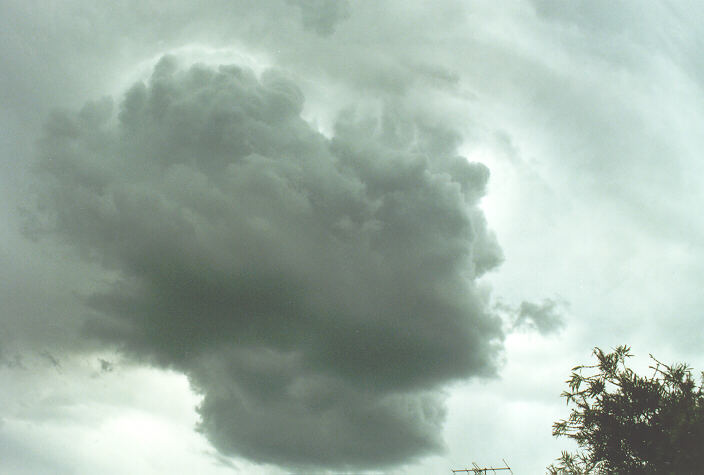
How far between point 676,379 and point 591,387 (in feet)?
14.2

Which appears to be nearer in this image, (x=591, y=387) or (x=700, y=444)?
(x=700, y=444)

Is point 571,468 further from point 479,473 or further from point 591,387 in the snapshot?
point 479,473

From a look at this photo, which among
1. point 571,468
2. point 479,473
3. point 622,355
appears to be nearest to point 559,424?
point 571,468

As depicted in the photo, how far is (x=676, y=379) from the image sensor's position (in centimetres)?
2945

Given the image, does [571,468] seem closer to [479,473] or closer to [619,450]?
[619,450]

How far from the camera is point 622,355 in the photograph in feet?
101

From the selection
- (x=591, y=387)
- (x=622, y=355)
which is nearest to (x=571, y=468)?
(x=591, y=387)

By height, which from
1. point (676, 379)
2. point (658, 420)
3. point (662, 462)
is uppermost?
point (676, 379)

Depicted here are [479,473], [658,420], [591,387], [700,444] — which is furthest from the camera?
[479,473]

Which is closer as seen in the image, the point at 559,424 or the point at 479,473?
the point at 559,424

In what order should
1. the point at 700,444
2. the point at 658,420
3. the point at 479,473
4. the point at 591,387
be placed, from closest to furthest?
the point at 700,444 → the point at 658,420 → the point at 591,387 → the point at 479,473

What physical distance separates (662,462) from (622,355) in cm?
584

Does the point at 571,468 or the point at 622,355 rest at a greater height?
the point at 622,355

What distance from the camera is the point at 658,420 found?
28453mm
